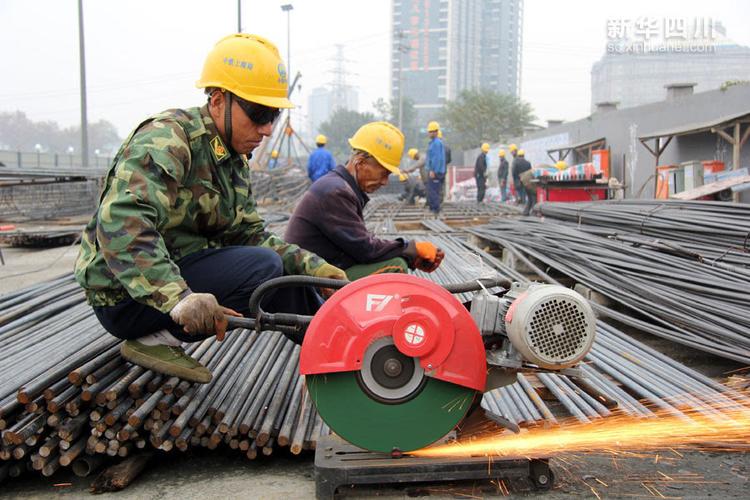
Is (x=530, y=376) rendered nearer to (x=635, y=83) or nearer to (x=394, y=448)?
(x=394, y=448)

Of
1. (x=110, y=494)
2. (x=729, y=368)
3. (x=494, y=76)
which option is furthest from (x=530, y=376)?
(x=494, y=76)

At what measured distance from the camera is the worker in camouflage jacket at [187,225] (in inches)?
84.5

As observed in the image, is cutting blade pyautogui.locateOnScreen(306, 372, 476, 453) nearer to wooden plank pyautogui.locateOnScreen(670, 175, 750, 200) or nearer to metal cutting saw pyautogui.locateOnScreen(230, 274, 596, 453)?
metal cutting saw pyautogui.locateOnScreen(230, 274, 596, 453)

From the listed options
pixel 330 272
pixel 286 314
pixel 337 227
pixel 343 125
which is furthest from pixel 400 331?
pixel 343 125

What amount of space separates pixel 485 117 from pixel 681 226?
153ft

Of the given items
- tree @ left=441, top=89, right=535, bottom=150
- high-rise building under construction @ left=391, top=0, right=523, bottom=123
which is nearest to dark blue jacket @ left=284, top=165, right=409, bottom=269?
tree @ left=441, top=89, right=535, bottom=150

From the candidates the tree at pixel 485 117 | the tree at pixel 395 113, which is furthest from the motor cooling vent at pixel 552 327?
the tree at pixel 395 113

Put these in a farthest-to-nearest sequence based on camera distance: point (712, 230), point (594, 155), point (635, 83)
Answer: point (635, 83) < point (594, 155) < point (712, 230)

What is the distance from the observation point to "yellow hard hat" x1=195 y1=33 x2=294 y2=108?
2486 millimetres

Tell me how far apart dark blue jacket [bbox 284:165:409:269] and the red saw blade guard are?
1470 millimetres

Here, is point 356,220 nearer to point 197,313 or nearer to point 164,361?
point 164,361

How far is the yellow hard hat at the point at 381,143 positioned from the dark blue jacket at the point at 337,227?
0.65ft

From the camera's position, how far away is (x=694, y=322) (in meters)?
3.91

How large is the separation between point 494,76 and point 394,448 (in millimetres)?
92379
